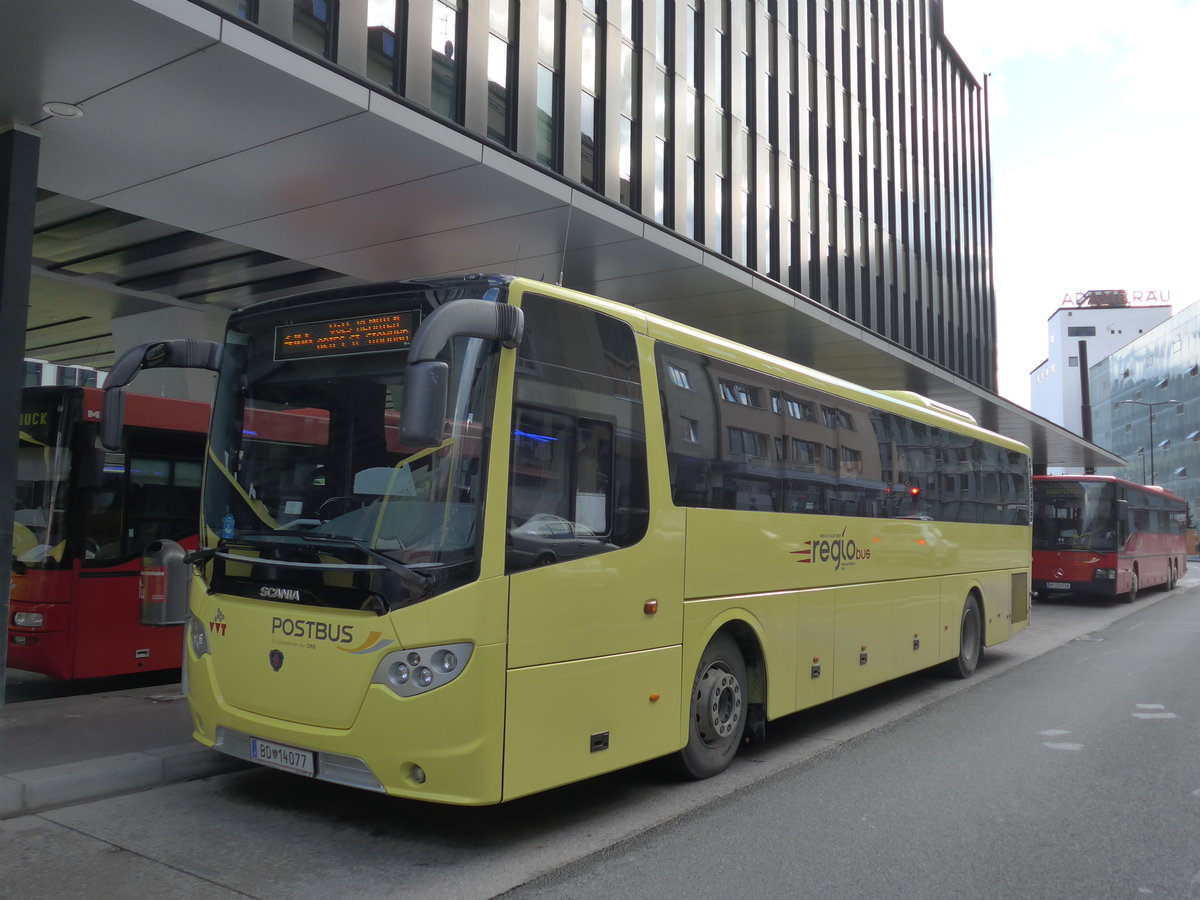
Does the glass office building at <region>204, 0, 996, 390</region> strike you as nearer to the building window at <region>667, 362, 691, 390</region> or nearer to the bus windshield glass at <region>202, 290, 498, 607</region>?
the bus windshield glass at <region>202, 290, 498, 607</region>

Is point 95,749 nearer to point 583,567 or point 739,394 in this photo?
point 583,567

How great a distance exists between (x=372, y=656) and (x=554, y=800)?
77.1 inches

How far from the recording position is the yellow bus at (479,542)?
16.3ft

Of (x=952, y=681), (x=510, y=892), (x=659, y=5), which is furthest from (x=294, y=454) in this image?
(x=659, y=5)

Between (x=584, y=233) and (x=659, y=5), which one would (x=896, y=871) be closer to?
(x=584, y=233)

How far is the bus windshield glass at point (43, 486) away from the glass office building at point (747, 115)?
13.9 ft

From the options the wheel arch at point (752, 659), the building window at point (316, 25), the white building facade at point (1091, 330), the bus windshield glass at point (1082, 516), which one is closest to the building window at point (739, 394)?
the wheel arch at point (752, 659)

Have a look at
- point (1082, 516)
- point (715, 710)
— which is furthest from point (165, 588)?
point (1082, 516)

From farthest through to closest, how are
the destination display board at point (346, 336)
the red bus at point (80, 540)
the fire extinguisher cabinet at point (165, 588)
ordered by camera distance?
the red bus at point (80, 540)
the fire extinguisher cabinet at point (165, 588)
the destination display board at point (346, 336)

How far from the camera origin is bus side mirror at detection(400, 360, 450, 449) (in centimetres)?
432

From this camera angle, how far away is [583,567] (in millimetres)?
5582

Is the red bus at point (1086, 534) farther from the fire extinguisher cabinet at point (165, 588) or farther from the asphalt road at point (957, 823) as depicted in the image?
the fire extinguisher cabinet at point (165, 588)

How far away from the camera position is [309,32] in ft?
38.9

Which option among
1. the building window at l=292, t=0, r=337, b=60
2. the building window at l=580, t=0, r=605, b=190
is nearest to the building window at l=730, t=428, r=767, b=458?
the building window at l=292, t=0, r=337, b=60
